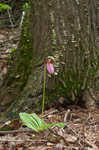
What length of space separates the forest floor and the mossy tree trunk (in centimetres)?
15

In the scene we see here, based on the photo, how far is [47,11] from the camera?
2016mm

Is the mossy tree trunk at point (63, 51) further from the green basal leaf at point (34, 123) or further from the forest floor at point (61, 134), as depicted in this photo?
the green basal leaf at point (34, 123)

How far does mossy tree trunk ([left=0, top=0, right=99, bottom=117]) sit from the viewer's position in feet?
6.55

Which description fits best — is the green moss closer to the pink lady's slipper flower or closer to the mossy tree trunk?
the mossy tree trunk

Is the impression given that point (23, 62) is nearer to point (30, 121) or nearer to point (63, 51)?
point (63, 51)

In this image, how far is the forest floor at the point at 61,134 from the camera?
1.50 m

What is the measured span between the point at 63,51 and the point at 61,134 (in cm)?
83

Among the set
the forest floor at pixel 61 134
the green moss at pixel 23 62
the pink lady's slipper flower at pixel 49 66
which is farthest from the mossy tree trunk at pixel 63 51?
the pink lady's slipper flower at pixel 49 66

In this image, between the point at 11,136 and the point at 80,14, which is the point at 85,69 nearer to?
the point at 80,14

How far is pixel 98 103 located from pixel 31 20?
3.85 feet

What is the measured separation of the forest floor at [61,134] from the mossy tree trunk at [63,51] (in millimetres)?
154

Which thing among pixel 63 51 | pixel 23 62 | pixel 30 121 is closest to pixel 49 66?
pixel 63 51

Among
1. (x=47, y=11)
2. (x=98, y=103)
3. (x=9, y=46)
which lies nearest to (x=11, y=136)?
(x=98, y=103)

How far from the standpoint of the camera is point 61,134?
1.63 meters
